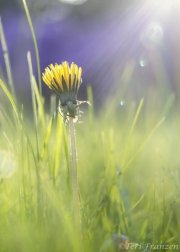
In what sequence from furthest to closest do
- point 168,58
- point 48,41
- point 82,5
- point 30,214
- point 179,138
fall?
point 82,5
point 48,41
point 168,58
point 179,138
point 30,214

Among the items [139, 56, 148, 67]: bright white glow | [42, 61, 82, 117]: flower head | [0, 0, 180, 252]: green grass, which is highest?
[139, 56, 148, 67]: bright white glow

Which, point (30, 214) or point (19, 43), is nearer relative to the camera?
point (30, 214)

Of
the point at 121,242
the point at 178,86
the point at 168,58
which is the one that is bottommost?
the point at 121,242

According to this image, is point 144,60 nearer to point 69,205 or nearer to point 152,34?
point 152,34

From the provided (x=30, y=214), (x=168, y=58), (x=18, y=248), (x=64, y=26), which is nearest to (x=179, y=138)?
(x=30, y=214)

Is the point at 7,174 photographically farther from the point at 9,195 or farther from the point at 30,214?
the point at 30,214

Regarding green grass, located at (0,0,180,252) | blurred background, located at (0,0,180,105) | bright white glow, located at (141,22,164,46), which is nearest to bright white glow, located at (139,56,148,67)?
blurred background, located at (0,0,180,105)

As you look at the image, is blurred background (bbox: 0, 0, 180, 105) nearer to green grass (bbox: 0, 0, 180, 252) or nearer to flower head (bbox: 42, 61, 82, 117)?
green grass (bbox: 0, 0, 180, 252)

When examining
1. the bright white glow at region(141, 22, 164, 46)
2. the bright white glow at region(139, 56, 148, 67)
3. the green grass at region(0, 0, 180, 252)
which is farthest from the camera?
the bright white glow at region(141, 22, 164, 46)

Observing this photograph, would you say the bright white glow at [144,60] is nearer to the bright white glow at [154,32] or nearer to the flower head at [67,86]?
the bright white glow at [154,32]
